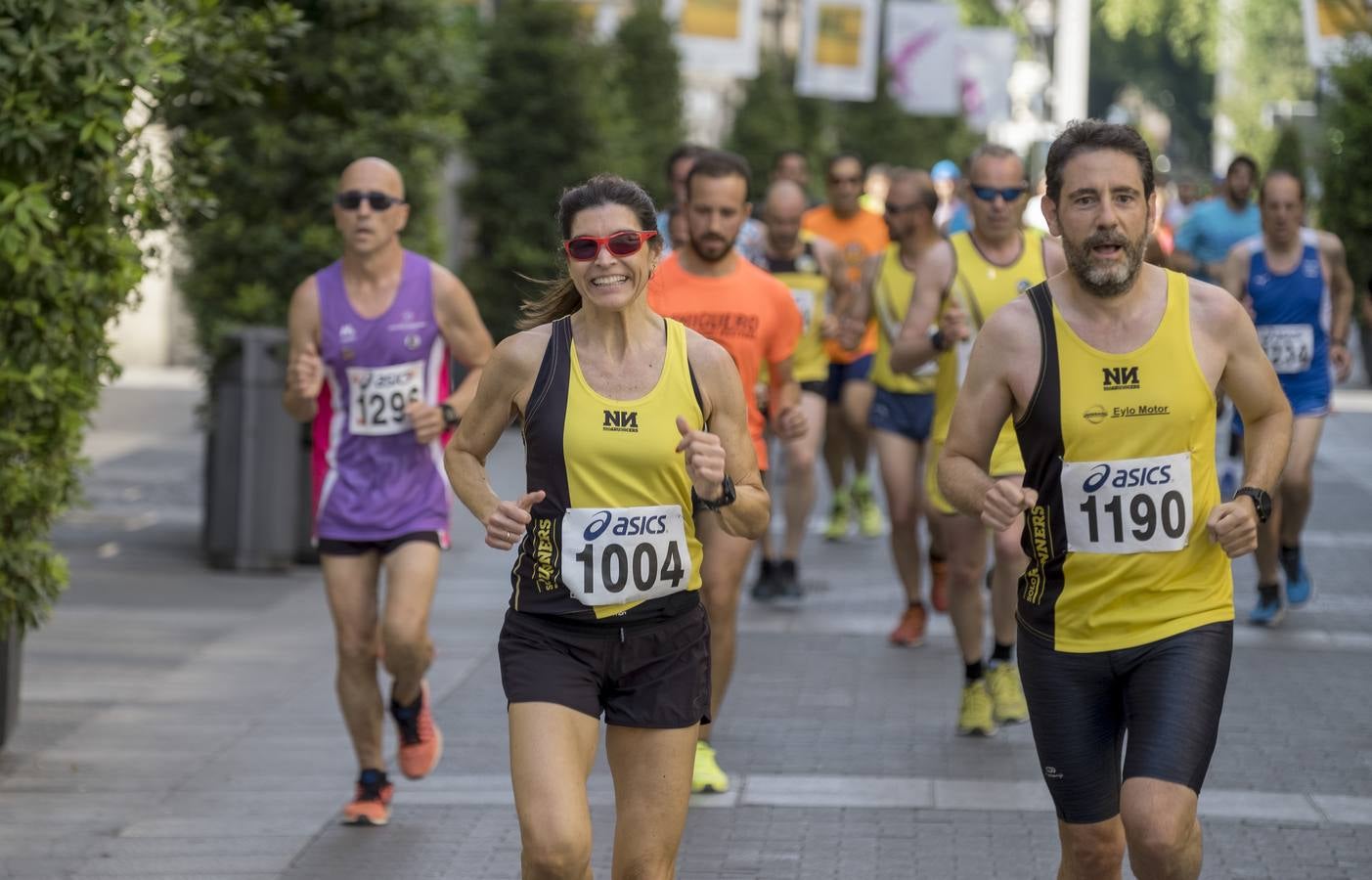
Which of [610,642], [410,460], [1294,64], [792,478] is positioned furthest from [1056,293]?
[1294,64]

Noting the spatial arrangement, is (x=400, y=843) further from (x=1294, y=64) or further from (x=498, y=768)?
(x=1294, y=64)

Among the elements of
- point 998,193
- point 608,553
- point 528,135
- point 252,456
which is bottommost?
point 252,456

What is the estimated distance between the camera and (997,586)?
27.3 feet

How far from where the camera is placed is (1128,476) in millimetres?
4750

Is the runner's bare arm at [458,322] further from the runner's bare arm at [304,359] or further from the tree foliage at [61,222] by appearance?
the tree foliage at [61,222]

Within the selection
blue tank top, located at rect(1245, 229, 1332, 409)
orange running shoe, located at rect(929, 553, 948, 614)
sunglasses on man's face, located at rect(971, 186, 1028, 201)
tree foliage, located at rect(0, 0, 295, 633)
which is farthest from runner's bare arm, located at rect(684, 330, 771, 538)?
blue tank top, located at rect(1245, 229, 1332, 409)

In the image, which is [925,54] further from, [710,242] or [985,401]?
[985,401]

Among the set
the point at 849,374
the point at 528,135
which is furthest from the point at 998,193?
the point at 528,135

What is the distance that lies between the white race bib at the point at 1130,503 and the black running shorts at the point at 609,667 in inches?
36.4

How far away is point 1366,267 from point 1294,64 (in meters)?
64.7

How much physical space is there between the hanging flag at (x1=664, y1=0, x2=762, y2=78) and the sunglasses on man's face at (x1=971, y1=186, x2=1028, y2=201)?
1650 cm

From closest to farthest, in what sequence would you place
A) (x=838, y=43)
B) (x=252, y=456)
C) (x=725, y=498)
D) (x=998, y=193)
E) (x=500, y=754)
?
(x=725, y=498) → (x=500, y=754) → (x=998, y=193) → (x=252, y=456) → (x=838, y=43)

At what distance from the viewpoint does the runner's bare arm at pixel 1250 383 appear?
4.88 m

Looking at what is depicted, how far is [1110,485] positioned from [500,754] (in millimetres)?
3658
